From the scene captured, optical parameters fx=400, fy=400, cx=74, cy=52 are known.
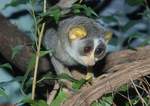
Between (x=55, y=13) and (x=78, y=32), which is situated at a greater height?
(x=55, y=13)

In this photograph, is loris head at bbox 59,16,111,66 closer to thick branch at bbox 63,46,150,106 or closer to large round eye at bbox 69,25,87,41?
large round eye at bbox 69,25,87,41

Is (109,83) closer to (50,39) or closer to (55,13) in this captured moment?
(55,13)

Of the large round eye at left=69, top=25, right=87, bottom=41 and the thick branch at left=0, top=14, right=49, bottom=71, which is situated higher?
the large round eye at left=69, top=25, right=87, bottom=41

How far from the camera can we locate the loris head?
2.17 meters

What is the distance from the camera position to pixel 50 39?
8.20 ft

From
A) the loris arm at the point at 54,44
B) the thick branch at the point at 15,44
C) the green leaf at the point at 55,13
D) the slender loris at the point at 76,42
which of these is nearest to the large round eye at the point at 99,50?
the slender loris at the point at 76,42

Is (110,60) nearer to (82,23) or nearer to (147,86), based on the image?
(82,23)

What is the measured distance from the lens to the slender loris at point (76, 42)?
2172 mm

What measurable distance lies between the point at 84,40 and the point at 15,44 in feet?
2.25

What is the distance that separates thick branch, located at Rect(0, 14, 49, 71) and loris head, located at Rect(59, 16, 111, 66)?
1.44 ft

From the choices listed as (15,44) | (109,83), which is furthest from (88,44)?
(15,44)

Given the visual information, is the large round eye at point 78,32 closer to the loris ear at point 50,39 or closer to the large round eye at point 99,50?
the large round eye at point 99,50

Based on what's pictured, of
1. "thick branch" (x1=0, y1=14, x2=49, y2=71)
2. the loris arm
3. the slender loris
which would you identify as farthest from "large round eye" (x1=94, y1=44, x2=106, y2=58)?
"thick branch" (x1=0, y1=14, x2=49, y2=71)

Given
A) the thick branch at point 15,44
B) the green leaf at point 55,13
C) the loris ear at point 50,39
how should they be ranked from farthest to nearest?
the thick branch at point 15,44 → the loris ear at point 50,39 → the green leaf at point 55,13
